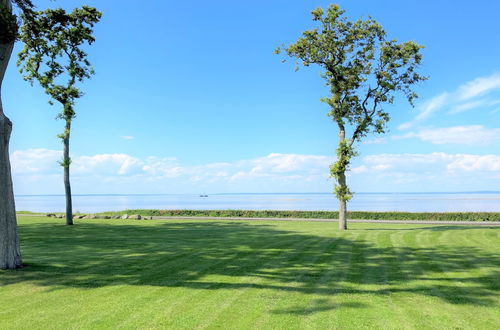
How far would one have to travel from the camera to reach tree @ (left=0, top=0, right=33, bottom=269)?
11.7 metres

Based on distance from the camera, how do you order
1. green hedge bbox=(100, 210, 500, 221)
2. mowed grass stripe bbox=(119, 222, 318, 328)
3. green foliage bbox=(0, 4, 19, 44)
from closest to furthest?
1. mowed grass stripe bbox=(119, 222, 318, 328)
2. green foliage bbox=(0, 4, 19, 44)
3. green hedge bbox=(100, 210, 500, 221)

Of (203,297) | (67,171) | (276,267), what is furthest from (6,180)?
(67,171)

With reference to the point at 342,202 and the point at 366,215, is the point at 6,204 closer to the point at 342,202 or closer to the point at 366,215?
the point at 342,202

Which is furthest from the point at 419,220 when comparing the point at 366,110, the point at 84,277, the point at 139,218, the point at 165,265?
the point at 84,277

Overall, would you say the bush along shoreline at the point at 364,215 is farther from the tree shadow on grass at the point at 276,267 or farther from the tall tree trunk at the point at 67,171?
the tree shadow on grass at the point at 276,267

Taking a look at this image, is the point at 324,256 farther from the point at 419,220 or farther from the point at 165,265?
the point at 419,220

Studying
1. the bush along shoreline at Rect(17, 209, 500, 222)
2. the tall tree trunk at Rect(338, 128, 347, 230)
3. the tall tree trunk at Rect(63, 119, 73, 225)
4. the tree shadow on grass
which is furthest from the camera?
the bush along shoreline at Rect(17, 209, 500, 222)

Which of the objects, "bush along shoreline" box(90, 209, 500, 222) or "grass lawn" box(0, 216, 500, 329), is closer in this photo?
"grass lawn" box(0, 216, 500, 329)

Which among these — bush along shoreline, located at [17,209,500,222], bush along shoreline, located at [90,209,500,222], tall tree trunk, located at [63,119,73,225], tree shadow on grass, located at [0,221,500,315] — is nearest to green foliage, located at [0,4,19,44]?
tree shadow on grass, located at [0,221,500,315]

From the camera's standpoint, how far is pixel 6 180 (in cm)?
1212

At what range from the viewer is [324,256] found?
14672mm

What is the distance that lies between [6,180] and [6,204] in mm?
819

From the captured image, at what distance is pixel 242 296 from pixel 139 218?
32.4 meters

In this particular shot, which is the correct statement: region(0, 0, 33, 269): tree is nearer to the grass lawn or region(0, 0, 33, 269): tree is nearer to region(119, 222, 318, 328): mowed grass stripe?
the grass lawn
